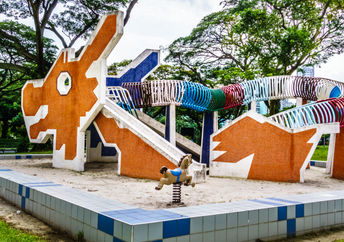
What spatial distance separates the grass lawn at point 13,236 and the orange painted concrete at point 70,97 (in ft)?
27.7

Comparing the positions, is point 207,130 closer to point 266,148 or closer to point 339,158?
point 339,158

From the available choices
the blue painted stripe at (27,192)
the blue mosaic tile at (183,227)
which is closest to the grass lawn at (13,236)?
the blue painted stripe at (27,192)

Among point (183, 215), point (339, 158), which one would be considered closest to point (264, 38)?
point (339, 158)

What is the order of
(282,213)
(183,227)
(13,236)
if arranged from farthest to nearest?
(282,213)
(13,236)
(183,227)

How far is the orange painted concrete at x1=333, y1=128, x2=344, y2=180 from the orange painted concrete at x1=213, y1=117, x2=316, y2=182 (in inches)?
126

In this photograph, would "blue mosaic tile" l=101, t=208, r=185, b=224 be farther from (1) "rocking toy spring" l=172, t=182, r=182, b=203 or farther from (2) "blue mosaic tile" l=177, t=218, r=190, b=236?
(1) "rocking toy spring" l=172, t=182, r=182, b=203

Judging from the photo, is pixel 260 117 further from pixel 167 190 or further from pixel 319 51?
pixel 319 51

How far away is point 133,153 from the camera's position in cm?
1325

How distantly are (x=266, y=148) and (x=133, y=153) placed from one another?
466cm

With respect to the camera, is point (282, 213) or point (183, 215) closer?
point (183, 215)

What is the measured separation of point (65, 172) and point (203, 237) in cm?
1027

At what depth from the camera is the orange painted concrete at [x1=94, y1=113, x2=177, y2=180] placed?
1247 centimetres

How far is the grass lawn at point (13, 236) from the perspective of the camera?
5.76 m

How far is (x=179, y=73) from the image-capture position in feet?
106
